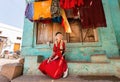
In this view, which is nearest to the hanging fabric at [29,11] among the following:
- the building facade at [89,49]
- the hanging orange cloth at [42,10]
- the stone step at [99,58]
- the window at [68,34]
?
the hanging orange cloth at [42,10]

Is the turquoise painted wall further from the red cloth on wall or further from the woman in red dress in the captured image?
the red cloth on wall

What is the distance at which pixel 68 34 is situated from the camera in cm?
496

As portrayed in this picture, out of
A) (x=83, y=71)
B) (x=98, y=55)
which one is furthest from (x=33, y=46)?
(x=98, y=55)

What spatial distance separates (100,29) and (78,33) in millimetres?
938

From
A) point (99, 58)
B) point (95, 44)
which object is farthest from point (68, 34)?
point (99, 58)

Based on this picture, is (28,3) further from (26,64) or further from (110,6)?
(110,6)

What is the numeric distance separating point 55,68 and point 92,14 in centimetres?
253

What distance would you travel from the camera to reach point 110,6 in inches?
192

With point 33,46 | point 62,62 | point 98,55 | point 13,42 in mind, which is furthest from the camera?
point 13,42

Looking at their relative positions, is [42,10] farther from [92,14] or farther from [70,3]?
[92,14]

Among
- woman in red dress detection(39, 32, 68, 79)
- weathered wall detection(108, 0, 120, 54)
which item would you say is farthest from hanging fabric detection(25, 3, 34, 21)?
weathered wall detection(108, 0, 120, 54)

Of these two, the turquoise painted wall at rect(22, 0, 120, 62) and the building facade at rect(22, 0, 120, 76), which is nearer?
the building facade at rect(22, 0, 120, 76)

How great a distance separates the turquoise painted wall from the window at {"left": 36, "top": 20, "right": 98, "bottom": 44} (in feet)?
0.81

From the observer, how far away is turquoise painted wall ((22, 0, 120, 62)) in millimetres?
4383
